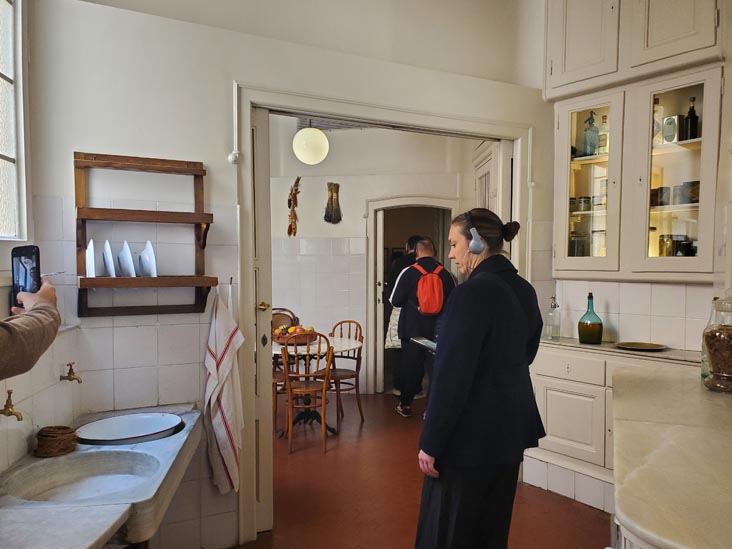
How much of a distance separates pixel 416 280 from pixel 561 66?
2.10 m

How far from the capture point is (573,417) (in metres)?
2.96

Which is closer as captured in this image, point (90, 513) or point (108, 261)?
point (90, 513)

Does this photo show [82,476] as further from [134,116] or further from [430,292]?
[430,292]

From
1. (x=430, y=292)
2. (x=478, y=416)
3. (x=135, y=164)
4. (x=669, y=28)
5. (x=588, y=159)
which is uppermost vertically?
(x=669, y=28)

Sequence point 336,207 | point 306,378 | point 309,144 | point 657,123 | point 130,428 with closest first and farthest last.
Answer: point 130,428
point 657,123
point 306,378
point 309,144
point 336,207

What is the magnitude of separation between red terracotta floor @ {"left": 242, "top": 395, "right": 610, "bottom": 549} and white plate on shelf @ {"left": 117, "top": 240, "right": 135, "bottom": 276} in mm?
1483

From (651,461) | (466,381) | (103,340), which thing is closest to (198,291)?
(103,340)

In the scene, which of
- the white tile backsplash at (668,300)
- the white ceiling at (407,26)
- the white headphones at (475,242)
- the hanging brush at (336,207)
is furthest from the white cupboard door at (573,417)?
the hanging brush at (336,207)

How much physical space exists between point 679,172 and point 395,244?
5.07 metres

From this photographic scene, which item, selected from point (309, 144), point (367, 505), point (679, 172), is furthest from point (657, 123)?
point (309, 144)

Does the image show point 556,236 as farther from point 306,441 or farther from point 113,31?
point 113,31

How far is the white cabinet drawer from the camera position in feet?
9.39

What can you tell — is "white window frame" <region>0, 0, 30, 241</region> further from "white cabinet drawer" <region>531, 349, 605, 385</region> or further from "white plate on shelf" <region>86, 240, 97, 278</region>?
"white cabinet drawer" <region>531, 349, 605, 385</region>

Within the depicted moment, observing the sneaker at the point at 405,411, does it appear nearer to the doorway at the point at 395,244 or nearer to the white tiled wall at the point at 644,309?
the doorway at the point at 395,244
